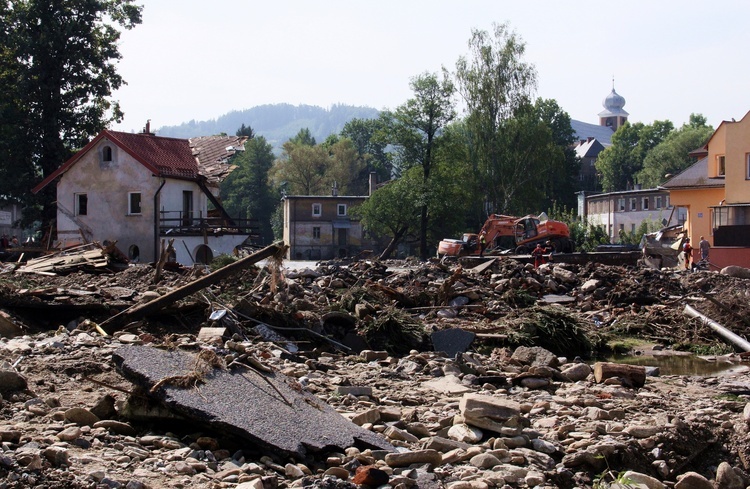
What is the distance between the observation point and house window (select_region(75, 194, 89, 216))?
40.7m

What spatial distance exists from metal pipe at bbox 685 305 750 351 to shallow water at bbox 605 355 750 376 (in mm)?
683

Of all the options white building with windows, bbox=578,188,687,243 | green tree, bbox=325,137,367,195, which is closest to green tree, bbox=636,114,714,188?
white building with windows, bbox=578,188,687,243

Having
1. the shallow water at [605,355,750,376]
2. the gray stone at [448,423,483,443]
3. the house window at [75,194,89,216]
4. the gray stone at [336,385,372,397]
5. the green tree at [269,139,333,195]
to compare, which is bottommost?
the shallow water at [605,355,750,376]

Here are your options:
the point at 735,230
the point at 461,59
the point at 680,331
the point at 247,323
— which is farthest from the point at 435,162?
the point at 247,323

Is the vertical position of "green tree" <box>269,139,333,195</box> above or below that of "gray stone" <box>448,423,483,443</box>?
above

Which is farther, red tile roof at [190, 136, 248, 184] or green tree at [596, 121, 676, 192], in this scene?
green tree at [596, 121, 676, 192]

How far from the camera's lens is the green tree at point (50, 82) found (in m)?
38.6

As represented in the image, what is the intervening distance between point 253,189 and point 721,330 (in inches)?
3219

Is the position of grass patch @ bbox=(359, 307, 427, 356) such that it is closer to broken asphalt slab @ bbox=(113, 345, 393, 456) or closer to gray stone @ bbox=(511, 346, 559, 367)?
gray stone @ bbox=(511, 346, 559, 367)

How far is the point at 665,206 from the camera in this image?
2736 inches

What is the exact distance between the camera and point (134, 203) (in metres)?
40.2

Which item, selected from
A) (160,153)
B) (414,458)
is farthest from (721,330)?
(160,153)

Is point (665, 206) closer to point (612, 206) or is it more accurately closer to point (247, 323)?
point (612, 206)

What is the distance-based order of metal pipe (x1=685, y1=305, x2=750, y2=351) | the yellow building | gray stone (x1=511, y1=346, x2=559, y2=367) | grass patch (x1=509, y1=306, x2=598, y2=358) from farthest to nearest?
the yellow building
metal pipe (x1=685, y1=305, x2=750, y2=351)
grass patch (x1=509, y1=306, x2=598, y2=358)
gray stone (x1=511, y1=346, x2=559, y2=367)
